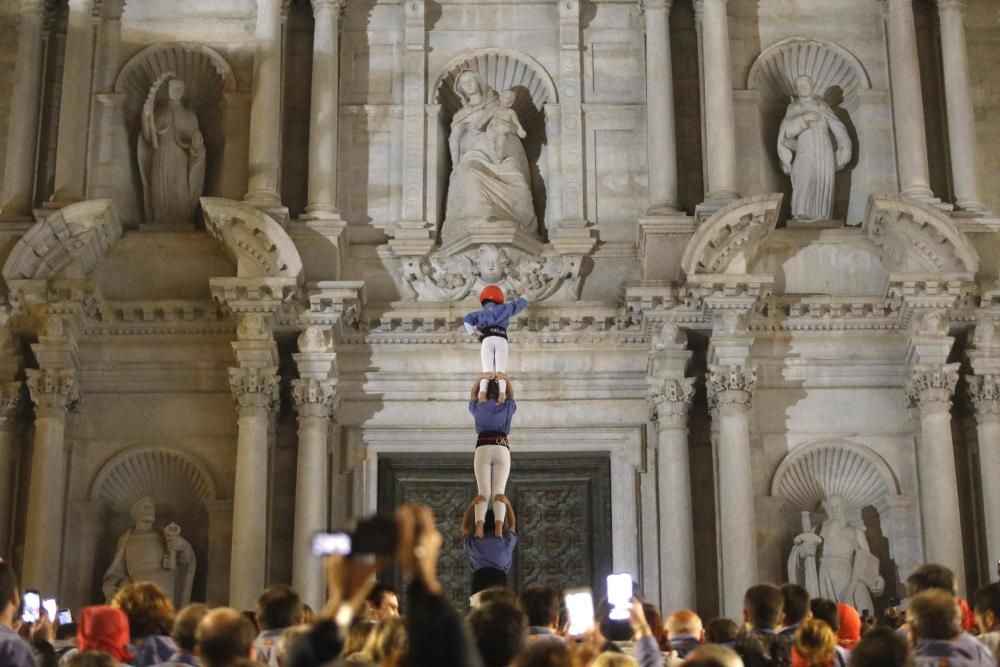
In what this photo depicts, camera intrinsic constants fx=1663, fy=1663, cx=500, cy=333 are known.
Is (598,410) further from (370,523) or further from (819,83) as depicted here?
(370,523)

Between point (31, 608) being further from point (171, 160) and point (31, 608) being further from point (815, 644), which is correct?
point (171, 160)

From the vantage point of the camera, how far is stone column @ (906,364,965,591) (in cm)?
1820

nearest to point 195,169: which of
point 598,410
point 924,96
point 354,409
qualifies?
point 354,409

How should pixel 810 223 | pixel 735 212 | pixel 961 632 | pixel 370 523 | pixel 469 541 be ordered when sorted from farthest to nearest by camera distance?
pixel 810 223, pixel 735 212, pixel 469 541, pixel 961 632, pixel 370 523

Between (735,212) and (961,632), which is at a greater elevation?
(735,212)

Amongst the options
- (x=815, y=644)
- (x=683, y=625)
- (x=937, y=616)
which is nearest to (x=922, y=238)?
(x=683, y=625)

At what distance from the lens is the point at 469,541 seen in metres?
14.2

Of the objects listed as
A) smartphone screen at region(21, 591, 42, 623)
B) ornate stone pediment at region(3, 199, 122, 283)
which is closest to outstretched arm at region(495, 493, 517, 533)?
smartphone screen at region(21, 591, 42, 623)

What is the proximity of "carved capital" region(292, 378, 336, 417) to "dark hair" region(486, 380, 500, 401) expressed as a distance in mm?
4751

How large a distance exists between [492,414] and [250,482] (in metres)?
4.79

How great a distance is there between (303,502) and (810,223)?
22.6 ft

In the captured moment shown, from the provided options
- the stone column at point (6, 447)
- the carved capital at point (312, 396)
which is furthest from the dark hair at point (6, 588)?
the stone column at point (6, 447)

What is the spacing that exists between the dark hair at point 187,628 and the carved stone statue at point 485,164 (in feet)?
39.0

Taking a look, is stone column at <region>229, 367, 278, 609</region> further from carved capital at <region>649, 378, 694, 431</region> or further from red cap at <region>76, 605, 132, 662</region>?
red cap at <region>76, 605, 132, 662</region>
